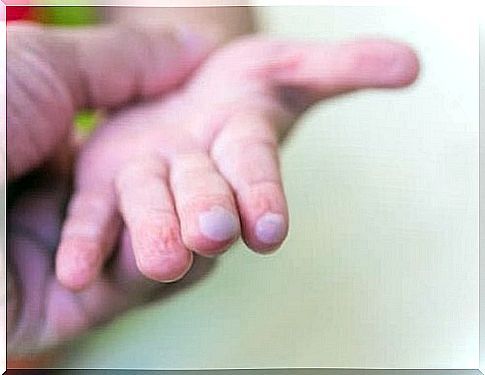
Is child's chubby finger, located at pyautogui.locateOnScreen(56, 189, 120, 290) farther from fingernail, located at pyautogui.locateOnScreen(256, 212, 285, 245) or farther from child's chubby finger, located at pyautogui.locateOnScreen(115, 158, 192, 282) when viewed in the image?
fingernail, located at pyautogui.locateOnScreen(256, 212, 285, 245)

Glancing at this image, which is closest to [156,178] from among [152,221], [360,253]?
[152,221]

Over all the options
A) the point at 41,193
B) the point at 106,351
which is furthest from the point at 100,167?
the point at 106,351

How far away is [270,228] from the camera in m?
0.63

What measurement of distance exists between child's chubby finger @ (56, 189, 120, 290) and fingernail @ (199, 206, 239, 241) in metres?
0.08

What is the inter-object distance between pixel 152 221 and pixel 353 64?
231 millimetres

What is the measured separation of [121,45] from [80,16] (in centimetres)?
5

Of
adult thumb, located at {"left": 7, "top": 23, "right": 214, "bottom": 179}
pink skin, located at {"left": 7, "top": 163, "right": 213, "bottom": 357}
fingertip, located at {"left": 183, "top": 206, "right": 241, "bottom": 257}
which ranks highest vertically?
adult thumb, located at {"left": 7, "top": 23, "right": 214, "bottom": 179}

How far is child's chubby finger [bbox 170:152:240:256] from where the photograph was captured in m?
0.61

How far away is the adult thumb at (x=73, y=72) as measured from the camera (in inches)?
25.8

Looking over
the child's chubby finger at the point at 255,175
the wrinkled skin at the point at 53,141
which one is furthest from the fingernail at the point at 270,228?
the wrinkled skin at the point at 53,141

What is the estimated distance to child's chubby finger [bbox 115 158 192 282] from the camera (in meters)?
0.61

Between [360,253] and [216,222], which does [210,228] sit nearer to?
[216,222]

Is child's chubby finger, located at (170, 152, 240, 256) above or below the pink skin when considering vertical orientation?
above

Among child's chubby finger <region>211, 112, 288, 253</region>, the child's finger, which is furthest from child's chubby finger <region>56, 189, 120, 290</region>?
the child's finger
